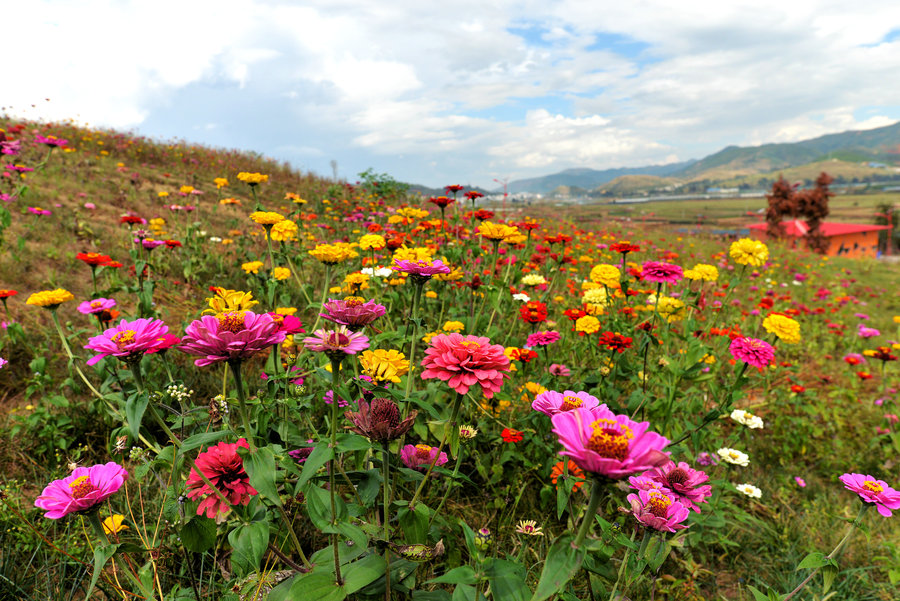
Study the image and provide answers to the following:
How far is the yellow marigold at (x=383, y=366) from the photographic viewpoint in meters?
1.61

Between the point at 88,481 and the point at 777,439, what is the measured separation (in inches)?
201

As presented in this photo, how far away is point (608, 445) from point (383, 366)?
3.39 feet

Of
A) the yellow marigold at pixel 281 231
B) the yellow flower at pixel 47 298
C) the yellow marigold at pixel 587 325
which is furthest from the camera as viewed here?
the yellow marigold at pixel 281 231

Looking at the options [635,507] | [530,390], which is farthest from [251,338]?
[530,390]

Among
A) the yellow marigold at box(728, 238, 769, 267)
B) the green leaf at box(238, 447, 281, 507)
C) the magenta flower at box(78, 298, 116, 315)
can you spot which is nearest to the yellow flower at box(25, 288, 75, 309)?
the magenta flower at box(78, 298, 116, 315)

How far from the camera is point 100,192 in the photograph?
8.05 metres

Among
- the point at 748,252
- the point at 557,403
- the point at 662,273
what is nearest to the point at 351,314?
the point at 557,403

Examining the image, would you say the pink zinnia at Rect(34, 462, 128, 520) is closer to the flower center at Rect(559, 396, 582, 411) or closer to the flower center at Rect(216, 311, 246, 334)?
the flower center at Rect(216, 311, 246, 334)

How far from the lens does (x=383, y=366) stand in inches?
65.6

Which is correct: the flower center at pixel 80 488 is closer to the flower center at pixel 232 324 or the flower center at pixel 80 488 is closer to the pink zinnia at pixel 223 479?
the pink zinnia at pixel 223 479

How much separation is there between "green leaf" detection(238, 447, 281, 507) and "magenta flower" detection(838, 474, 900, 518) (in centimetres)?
193

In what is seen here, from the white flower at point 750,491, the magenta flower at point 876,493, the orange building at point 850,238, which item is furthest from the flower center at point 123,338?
the orange building at point 850,238

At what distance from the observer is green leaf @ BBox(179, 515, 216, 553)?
125 cm

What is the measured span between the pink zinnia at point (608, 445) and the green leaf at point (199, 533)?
1.18 metres
